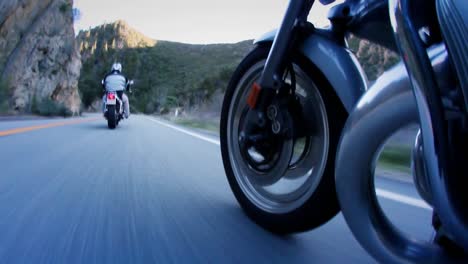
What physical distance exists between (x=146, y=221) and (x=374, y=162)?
138 centimetres

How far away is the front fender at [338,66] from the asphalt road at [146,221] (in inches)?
27.3

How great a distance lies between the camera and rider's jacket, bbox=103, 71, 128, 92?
38.2 feet

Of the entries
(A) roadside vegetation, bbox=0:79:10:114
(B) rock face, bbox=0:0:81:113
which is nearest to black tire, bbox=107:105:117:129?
(A) roadside vegetation, bbox=0:79:10:114

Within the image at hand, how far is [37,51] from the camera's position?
101 ft

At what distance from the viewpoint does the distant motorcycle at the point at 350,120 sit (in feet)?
3.69

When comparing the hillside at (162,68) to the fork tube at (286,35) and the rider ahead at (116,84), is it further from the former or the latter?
the fork tube at (286,35)

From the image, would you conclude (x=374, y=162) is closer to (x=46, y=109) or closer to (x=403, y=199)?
(x=403, y=199)

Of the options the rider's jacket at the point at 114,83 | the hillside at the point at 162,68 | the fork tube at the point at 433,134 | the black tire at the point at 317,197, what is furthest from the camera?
the hillside at the point at 162,68

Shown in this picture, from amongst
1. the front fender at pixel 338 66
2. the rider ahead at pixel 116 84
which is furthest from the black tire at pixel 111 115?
the front fender at pixel 338 66

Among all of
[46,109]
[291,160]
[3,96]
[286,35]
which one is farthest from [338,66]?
[46,109]

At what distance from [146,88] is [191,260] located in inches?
3255

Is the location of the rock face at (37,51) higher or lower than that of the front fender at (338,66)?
higher

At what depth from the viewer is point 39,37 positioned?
30781mm

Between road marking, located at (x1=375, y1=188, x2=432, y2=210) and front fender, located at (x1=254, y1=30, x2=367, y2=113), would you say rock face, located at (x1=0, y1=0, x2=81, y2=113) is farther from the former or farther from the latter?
front fender, located at (x1=254, y1=30, x2=367, y2=113)
